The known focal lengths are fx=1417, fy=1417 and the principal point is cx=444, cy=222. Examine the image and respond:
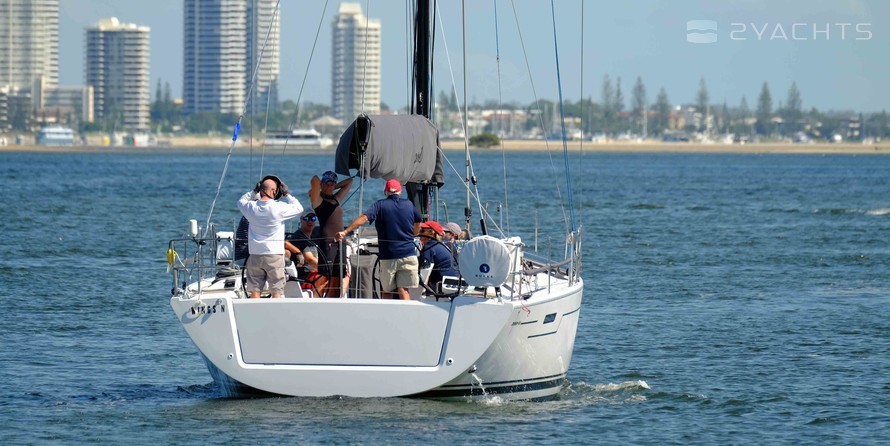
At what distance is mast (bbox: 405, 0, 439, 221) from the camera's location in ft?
51.3

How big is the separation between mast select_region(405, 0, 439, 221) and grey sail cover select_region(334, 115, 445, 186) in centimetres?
52

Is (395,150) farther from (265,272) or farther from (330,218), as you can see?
(265,272)

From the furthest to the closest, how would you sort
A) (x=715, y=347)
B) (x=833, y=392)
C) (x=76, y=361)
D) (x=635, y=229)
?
(x=635, y=229) < (x=715, y=347) < (x=76, y=361) < (x=833, y=392)

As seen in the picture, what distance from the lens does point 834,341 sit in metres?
19.8

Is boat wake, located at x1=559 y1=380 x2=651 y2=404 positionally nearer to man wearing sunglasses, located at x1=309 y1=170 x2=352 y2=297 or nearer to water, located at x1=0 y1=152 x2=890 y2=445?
water, located at x1=0 y1=152 x2=890 y2=445

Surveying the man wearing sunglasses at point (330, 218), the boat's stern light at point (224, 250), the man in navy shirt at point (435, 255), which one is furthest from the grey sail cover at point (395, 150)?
the boat's stern light at point (224, 250)

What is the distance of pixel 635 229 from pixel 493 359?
103ft

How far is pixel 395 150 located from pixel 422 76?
5.38 feet

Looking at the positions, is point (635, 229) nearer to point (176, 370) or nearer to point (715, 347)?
point (715, 347)

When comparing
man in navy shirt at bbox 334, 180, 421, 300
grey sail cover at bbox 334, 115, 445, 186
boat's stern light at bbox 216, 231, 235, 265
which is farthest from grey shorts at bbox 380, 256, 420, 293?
boat's stern light at bbox 216, 231, 235, 265

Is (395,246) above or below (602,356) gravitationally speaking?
above

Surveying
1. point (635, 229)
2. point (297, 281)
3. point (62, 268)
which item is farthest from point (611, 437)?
point (635, 229)

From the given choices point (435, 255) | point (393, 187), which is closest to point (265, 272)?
point (393, 187)

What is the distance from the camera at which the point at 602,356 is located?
18.4 m
